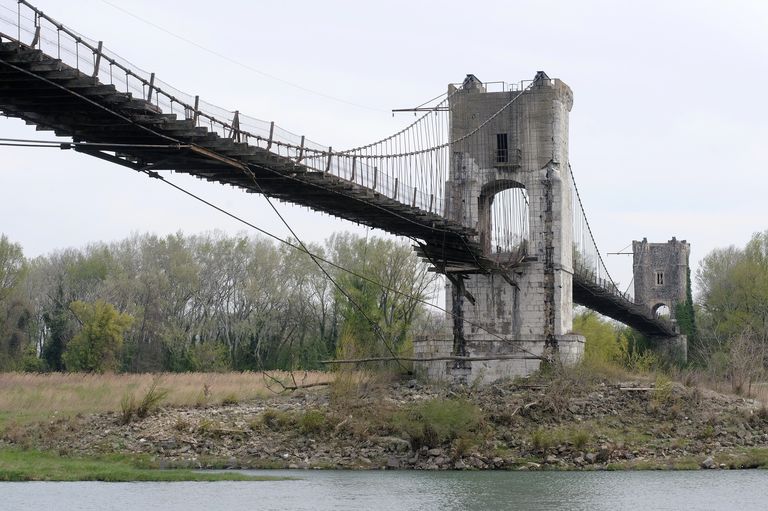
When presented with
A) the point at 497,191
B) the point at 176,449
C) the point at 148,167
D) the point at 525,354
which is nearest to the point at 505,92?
the point at 497,191

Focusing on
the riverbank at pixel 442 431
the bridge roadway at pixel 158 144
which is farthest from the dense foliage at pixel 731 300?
the bridge roadway at pixel 158 144

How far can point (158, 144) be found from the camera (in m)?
25.8

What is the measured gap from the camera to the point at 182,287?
73.4 metres

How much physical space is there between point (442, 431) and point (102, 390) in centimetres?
1568

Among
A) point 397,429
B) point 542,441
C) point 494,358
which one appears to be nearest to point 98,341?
point 494,358

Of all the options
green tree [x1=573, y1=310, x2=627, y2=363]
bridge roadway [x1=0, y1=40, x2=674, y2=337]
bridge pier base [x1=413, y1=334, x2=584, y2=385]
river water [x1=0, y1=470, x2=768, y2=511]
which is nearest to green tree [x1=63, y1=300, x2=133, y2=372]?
green tree [x1=573, y1=310, x2=627, y2=363]

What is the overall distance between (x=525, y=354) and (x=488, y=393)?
2901 mm

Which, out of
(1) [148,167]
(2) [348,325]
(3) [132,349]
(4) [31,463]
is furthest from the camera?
(3) [132,349]

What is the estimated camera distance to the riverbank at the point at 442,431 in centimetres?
3478

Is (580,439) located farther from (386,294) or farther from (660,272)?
(660,272)

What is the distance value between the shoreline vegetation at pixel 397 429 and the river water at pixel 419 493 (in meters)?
1.67

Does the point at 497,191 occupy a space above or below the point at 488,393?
above

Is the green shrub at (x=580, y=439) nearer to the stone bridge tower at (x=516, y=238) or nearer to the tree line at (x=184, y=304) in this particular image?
the stone bridge tower at (x=516, y=238)

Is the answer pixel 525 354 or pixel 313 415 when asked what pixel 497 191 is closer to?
pixel 525 354
